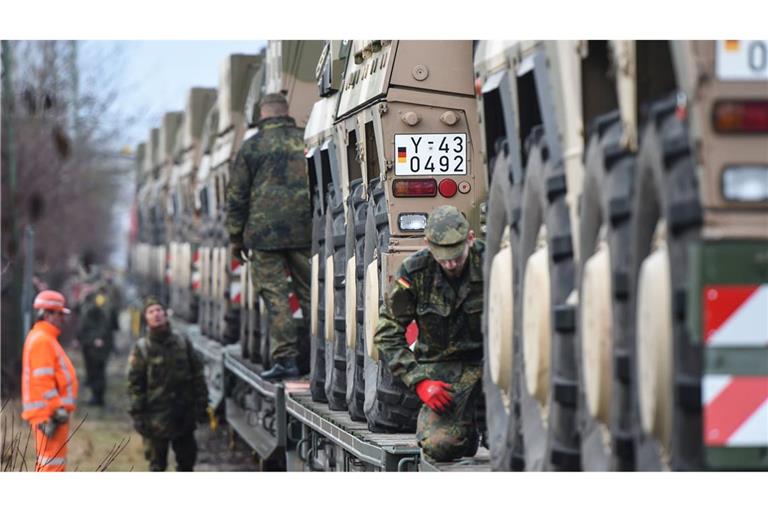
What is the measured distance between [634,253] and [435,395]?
3.19 meters

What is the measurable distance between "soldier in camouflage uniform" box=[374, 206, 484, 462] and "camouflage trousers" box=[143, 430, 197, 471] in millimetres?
6454

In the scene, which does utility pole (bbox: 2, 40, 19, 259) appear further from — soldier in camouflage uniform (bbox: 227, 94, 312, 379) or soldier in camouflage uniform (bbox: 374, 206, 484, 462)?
soldier in camouflage uniform (bbox: 374, 206, 484, 462)

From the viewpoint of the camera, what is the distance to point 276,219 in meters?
14.0

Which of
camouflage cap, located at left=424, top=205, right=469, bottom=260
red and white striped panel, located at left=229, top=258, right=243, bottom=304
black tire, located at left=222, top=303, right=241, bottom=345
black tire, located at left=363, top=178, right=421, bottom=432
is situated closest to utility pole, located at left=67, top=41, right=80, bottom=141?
black tire, located at left=222, top=303, right=241, bottom=345

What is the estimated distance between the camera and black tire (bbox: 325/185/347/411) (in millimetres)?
11492

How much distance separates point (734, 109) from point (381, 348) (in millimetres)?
3974

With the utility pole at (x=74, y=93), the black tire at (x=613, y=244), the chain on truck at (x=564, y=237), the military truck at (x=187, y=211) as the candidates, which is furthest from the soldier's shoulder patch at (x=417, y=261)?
the utility pole at (x=74, y=93)

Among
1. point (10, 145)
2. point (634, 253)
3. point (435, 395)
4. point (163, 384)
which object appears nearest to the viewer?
point (634, 253)

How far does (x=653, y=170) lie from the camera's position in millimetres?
5734

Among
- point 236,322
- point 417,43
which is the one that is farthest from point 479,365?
point 236,322

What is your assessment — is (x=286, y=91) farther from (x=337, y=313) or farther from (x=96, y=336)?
(x=96, y=336)

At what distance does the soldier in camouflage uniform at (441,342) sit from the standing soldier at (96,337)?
16210 millimetres

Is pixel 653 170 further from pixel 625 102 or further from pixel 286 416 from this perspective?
pixel 286 416

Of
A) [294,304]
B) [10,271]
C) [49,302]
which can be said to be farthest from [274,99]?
[10,271]
